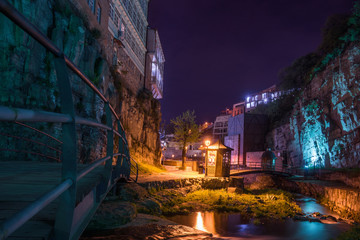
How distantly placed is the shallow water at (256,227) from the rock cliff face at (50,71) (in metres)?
8.09

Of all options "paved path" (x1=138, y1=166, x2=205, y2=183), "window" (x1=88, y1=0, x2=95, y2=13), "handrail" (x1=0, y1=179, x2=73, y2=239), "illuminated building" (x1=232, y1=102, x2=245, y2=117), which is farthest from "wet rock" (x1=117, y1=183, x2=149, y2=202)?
"illuminated building" (x1=232, y1=102, x2=245, y2=117)

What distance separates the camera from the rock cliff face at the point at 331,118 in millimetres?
22750

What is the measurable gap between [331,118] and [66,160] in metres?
30.6

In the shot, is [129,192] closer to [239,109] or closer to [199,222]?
[199,222]

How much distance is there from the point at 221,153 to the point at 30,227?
765 inches

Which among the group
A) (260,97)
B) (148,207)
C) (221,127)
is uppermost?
(260,97)

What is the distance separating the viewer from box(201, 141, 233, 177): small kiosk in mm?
20500

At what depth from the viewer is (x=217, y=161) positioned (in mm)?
20562

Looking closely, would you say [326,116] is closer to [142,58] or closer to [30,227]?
[142,58]

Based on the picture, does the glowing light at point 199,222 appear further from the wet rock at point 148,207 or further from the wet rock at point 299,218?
the wet rock at point 299,218

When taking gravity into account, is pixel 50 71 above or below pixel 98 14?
below

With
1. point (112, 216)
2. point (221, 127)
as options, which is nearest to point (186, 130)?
point (112, 216)

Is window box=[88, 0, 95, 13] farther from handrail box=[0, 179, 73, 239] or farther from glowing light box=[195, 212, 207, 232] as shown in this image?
handrail box=[0, 179, 73, 239]

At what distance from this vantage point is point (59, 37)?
1430 centimetres
